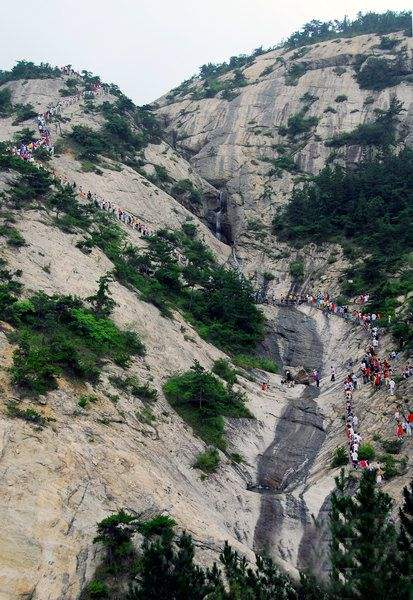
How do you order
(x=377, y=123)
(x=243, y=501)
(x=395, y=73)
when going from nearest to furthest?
(x=243, y=501)
(x=377, y=123)
(x=395, y=73)

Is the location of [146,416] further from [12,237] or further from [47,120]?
[47,120]

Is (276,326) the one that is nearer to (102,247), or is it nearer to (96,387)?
(102,247)

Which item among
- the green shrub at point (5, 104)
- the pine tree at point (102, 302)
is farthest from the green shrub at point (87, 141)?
the pine tree at point (102, 302)

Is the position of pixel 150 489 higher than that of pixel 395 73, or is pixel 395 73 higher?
pixel 395 73

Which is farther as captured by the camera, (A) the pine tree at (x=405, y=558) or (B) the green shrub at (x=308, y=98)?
(B) the green shrub at (x=308, y=98)

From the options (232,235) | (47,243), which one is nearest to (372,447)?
(47,243)

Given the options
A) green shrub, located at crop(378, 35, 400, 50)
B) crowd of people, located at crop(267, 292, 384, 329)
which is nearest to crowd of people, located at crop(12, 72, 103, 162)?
crowd of people, located at crop(267, 292, 384, 329)

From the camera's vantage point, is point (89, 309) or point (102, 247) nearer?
point (89, 309)

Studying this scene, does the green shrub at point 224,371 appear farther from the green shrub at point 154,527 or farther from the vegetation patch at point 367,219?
the green shrub at point 154,527
